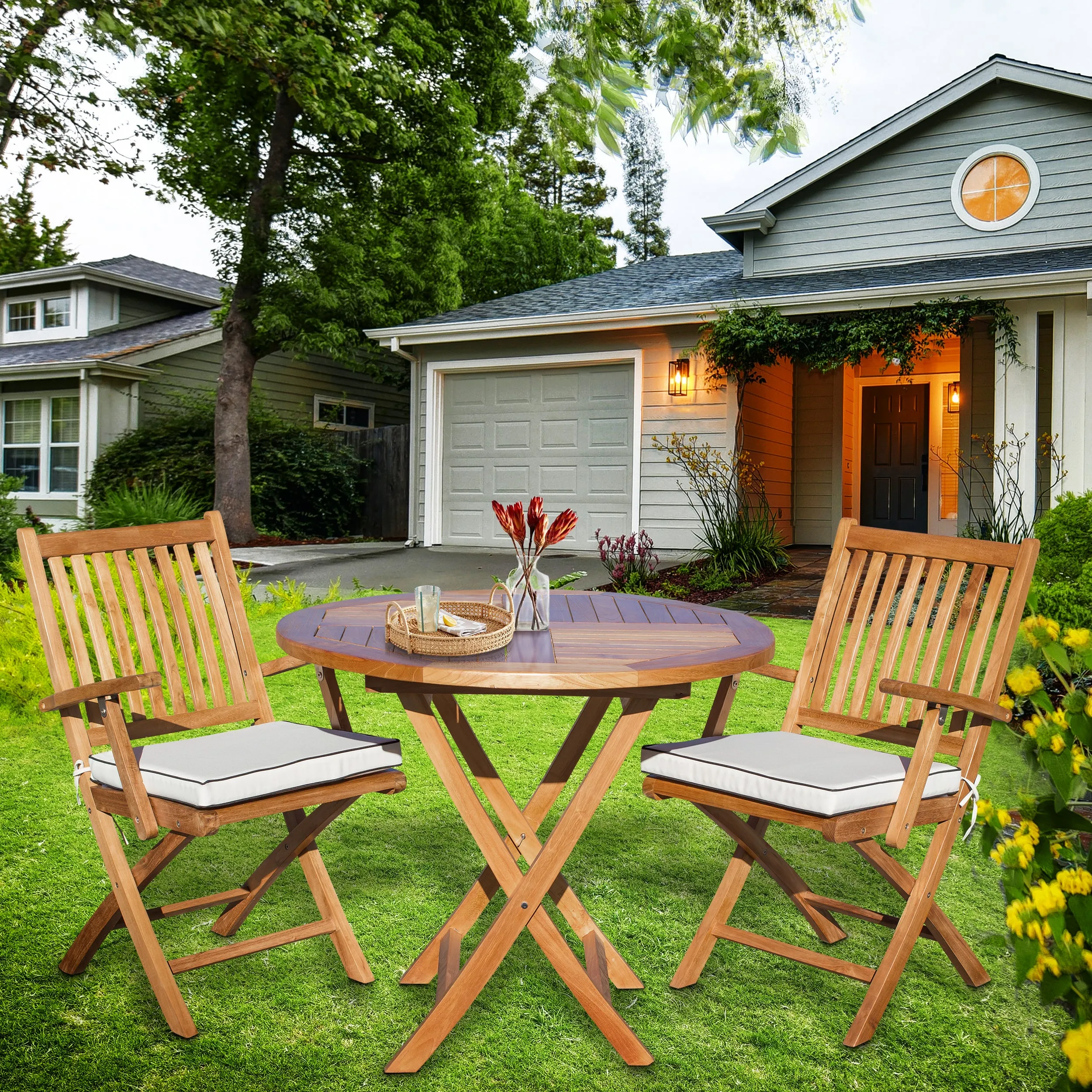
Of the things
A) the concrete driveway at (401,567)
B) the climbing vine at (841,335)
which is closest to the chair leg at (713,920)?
the concrete driveway at (401,567)

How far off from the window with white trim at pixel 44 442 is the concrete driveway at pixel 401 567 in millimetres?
5224

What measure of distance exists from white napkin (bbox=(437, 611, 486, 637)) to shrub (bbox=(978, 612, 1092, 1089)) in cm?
112

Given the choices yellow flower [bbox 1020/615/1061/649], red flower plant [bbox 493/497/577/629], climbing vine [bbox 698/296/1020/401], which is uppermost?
climbing vine [bbox 698/296/1020/401]

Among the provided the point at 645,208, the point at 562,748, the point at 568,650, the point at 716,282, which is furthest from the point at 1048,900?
the point at 645,208

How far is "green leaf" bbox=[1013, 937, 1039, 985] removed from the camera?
105cm

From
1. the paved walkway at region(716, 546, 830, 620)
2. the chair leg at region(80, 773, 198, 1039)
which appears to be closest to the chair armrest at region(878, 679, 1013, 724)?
the chair leg at region(80, 773, 198, 1039)

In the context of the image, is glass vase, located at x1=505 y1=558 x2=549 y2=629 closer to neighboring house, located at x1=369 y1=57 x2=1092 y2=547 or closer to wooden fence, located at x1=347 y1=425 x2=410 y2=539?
neighboring house, located at x1=369 y1=57 x2=1092 y2=547

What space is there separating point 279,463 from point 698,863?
38.0ft

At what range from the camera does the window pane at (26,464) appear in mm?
14891

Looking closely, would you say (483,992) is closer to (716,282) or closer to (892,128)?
(716,282)

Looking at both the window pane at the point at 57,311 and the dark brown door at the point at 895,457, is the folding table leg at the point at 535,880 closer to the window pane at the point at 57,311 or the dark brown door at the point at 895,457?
the dark brown door at the point at 895,457

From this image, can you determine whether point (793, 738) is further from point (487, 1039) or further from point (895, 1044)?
point (487, 1039)

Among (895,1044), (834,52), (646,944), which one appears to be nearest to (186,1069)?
(646,944)

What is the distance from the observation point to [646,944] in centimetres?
238
